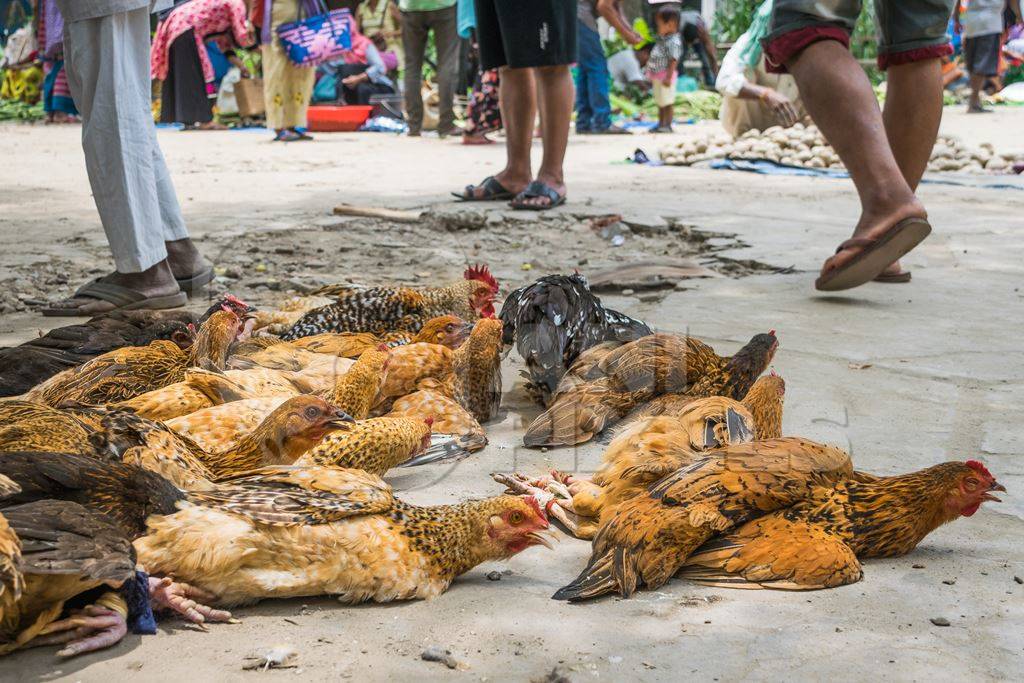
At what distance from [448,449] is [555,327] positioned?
2.79ft

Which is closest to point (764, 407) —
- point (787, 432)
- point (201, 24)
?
point (787, 432)

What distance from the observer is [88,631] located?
2.01 meters

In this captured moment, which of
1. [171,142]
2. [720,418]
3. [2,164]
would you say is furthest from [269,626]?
[171,142]

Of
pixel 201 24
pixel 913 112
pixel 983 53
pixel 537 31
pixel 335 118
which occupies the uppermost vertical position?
pixel 201 24

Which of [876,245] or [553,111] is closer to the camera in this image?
[876,245]

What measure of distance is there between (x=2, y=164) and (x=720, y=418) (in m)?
10.8

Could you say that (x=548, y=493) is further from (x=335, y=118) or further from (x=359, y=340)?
(x=335, y=118)

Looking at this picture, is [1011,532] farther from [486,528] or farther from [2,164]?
[2,164]

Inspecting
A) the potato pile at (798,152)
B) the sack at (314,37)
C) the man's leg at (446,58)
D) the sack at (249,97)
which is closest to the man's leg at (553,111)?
the potato pile at (798,152)

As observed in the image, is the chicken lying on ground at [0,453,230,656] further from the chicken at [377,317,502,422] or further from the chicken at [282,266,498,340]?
the chicken at [282,266,498,340]

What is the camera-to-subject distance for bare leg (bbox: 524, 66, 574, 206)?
776 centimetres

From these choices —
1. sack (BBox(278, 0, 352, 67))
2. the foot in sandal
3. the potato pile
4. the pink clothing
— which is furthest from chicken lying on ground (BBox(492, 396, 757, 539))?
the pink clothing

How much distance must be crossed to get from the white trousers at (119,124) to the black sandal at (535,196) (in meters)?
3.43

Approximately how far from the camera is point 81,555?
6.40ft
